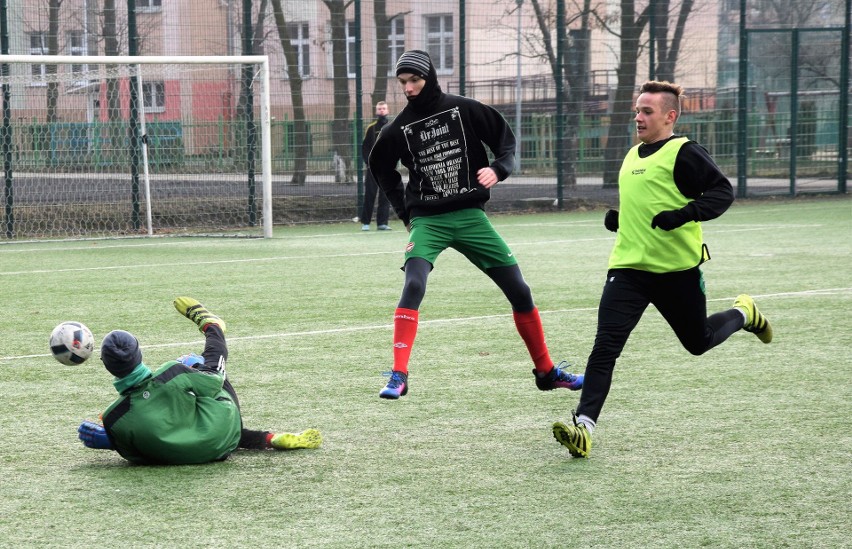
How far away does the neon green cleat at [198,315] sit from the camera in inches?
244

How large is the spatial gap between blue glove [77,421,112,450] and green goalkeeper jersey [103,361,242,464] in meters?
0.10

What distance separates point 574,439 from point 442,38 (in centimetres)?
1676

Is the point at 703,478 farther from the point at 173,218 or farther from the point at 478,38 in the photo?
the point at 478,38

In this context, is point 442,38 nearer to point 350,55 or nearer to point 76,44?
point 350,55

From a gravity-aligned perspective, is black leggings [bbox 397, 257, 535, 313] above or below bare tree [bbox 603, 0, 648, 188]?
below

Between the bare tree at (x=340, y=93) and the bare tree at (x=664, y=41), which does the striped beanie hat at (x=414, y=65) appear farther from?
the bare tree at (x=664, y=41)

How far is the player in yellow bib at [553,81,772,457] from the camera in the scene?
5520mm

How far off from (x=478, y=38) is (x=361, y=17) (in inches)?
92.5

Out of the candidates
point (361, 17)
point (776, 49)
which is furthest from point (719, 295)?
point (776, 49)

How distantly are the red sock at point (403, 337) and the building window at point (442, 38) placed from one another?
15.1 meters

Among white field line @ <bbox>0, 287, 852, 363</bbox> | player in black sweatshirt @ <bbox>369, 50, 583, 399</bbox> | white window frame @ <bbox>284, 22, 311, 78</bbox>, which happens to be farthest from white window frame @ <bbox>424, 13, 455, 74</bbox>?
player in black sweatshirt @ <bbox>369, 50, 583, 399</bbox>

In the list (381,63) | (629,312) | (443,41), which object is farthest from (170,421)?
(443,41)

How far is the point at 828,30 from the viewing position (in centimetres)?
2345

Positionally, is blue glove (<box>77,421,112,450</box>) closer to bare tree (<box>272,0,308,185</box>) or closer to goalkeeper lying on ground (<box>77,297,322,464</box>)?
goalkeeper lying on ground (<box>77,297,322,464</box>)
